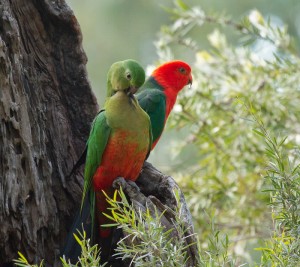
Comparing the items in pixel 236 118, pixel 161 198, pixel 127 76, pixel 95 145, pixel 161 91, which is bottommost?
pixel 161 198

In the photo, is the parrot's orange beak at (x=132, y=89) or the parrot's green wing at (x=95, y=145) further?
the parrot's orange beak at (x=132, y=89)

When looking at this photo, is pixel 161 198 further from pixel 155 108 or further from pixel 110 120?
pixel 155 108

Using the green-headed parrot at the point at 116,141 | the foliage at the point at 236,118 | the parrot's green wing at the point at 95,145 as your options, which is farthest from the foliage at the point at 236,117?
the parrot's green wing at the point at 95,145

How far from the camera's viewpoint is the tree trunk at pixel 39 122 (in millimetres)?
2932

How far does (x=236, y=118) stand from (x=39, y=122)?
166 centimetres

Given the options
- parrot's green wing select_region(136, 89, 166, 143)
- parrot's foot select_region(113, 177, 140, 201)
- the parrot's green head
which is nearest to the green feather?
the parrot's green head

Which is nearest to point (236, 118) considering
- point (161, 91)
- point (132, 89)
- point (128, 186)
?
point (161, 91)

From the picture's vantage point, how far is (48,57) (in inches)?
137

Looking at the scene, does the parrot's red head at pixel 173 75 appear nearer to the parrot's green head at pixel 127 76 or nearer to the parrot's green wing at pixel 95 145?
the parrot's green head at pixel 127 76

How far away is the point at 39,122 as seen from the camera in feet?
10.7

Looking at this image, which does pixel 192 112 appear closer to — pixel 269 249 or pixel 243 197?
pixel 243 197

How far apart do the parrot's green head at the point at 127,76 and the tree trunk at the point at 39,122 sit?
0.16 metres

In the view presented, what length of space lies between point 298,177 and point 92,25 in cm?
906

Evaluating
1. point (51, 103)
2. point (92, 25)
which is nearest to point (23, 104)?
point (51, 103)
